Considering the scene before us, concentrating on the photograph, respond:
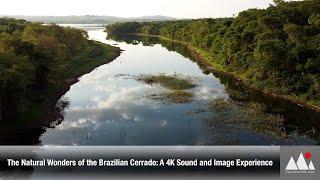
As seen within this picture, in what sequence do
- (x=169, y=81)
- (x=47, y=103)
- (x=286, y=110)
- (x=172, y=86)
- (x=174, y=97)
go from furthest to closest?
(x=169, y=81)
(x=172, y=86)
(x=174, y=97)
(x=47, y=103)
(x=286, y=110)

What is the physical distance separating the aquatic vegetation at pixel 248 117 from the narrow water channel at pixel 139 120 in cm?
108

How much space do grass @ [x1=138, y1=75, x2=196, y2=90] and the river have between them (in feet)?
6.28

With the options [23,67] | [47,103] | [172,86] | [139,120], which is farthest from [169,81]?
[23,67]

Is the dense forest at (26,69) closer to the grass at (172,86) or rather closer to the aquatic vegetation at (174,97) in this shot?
the grass at (172,86)

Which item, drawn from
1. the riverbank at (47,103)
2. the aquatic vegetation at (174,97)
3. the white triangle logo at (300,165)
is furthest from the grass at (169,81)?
the white triangle logo at (300,165)

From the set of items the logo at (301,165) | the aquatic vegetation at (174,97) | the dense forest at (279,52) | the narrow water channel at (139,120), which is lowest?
the narrow water channel at (139,120)

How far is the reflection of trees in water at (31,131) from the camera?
44662 mm

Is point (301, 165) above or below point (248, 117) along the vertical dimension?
above

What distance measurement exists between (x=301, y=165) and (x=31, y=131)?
32754 mm

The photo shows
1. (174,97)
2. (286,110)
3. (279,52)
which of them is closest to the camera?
(286,110)

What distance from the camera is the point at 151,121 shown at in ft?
173

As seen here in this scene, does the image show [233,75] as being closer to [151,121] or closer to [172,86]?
[172,86]

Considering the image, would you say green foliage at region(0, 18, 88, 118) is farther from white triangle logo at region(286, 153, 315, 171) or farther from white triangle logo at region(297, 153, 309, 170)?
white triangle logo at region(297, 153, 309, 170)

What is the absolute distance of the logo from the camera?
2769cm
